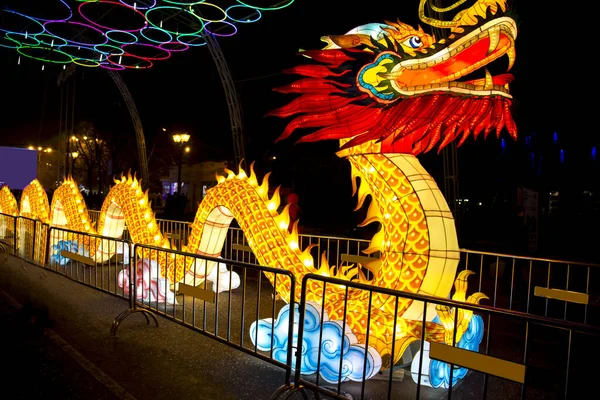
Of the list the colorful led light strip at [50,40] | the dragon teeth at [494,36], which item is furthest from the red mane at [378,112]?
the colorful led light strip at [50,40]

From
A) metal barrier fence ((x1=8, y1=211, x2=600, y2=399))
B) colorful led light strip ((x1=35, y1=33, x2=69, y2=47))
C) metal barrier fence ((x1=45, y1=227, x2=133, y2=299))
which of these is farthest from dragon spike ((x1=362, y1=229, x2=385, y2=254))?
colorful led light strip ((x1=35, y1=33, x2=69, y2=47))

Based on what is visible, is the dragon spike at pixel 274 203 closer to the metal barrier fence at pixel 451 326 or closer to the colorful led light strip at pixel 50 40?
the metal barrier fence at pixel 451 326

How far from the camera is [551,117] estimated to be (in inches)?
715

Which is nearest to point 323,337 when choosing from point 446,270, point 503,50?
point 446,270

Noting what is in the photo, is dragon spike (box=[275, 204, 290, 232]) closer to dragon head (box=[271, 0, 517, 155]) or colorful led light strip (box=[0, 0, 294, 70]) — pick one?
dragon head (box=[271, 0, 517, 155])

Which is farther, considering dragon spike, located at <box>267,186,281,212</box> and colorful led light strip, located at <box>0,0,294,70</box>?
colorful led light strip, located at <box>0,0,294,70</box>

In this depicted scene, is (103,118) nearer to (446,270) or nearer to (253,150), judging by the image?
(253,150)

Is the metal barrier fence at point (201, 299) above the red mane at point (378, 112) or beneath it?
beneath

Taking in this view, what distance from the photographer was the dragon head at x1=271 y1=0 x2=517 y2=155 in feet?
13.0

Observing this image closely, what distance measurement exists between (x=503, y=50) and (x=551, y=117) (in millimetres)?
16518

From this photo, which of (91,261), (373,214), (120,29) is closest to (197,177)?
(120,29)

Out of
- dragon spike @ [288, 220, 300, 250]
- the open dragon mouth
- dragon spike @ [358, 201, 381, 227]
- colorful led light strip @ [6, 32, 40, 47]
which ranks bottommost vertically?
dragon spike @ [288, 220, 300, 250]

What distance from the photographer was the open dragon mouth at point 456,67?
3.87 meters

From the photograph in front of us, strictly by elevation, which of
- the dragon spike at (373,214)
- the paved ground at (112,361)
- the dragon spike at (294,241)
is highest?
the dragon spike at (373,214)
